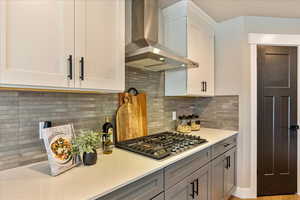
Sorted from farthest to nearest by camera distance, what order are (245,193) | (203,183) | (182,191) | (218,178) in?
(245,193) → (218,178) → (203,183) → (182,191)

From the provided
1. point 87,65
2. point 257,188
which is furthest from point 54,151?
point 257,188

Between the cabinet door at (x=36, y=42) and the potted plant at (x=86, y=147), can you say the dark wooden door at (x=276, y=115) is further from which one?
the cabinet door at (x=36, y=42)

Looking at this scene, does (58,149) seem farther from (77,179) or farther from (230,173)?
(230,173)

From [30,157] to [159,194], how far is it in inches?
35.2

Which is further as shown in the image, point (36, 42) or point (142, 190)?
point (142, 190)

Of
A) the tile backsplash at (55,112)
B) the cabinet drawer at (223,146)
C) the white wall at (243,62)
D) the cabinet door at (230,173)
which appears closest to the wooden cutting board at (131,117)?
the tile backsplash at (55,112)

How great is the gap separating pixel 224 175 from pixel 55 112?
192 cm

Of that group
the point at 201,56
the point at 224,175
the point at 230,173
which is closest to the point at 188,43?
the point at 201,56

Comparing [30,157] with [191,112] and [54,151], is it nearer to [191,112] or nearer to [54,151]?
[54,151]

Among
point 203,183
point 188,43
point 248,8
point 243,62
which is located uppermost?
point 248,8

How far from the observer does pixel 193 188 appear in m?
1.55

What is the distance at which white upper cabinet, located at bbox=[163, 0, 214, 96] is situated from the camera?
2.08 metres

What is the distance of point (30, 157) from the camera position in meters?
1.21

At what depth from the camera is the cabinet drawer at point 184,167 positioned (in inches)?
50.9
